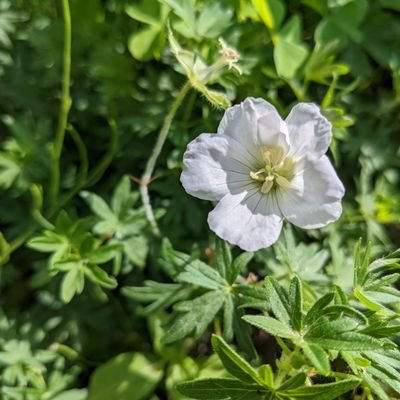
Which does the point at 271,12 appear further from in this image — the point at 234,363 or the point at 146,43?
the point at 234,363

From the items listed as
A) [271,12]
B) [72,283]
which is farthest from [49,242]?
[271,12]

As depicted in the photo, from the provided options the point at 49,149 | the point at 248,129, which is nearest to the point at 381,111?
the point at 248,129

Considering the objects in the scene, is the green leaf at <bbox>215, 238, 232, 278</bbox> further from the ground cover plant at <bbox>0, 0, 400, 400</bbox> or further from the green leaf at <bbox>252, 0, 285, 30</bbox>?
the green leaf at <bbox>252, 0, 285, 30</bbox>

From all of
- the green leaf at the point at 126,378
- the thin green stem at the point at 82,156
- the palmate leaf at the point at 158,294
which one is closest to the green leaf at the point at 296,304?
the palmate leaf at the point at 158,294

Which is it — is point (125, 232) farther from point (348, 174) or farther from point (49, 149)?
point (348, 174)

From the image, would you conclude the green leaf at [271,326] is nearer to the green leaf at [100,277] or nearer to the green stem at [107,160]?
the green leaf at [100,277]

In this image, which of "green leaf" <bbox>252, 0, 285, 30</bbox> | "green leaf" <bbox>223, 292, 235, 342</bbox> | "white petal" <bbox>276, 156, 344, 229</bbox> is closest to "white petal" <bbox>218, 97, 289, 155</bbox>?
"white petal" <bbox>276, 156, 344, 229</bbox>
